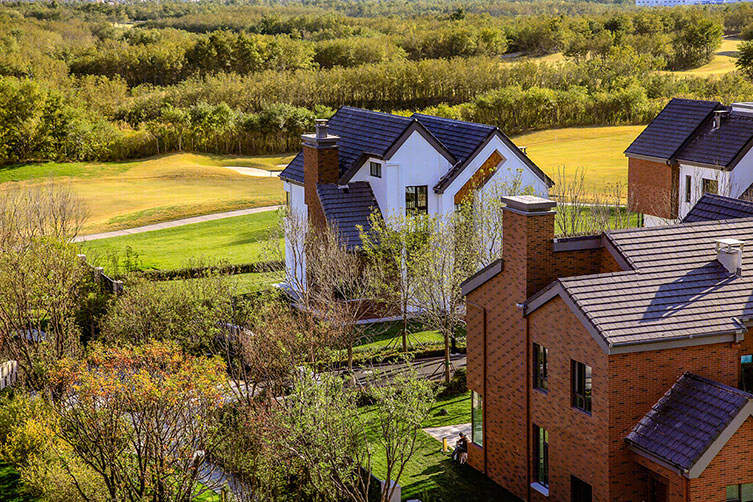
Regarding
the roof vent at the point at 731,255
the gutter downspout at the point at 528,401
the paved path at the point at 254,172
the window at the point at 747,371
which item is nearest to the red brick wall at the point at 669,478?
the window at the point at 747,371

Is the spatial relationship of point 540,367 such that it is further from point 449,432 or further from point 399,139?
point 399,139

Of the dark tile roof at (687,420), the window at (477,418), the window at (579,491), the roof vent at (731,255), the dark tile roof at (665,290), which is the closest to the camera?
the dark tile roof at (687,420)

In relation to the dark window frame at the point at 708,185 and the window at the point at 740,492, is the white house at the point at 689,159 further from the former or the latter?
the window at the point at 740,492

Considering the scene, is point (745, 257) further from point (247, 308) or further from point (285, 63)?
point (285, 63)

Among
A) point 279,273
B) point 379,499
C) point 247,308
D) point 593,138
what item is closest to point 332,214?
point 279,273

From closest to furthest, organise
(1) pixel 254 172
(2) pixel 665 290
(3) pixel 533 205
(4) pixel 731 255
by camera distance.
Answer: (2) pixel 665 290, (4) pixel 731 255, (3) pixel 533 205, (1) pixel 254 172

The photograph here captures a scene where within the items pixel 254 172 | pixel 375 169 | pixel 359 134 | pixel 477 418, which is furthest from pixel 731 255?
pixel 254 172
